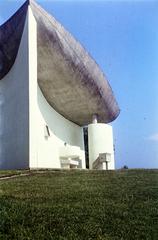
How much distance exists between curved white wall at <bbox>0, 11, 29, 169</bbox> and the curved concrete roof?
772mm

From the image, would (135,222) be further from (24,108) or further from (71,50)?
(71,50)

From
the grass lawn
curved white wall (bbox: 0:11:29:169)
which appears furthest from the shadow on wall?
the grass lawn

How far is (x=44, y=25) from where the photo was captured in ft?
62.9

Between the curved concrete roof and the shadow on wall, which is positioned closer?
the curved concrete roof

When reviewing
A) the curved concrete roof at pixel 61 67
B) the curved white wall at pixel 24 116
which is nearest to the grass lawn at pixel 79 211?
the curved white wall at pixel 24 116

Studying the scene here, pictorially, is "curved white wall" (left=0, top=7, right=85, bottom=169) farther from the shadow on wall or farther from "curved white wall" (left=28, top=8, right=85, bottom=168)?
the shadow on wall

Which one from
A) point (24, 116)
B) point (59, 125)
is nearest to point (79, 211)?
point (24, 116)

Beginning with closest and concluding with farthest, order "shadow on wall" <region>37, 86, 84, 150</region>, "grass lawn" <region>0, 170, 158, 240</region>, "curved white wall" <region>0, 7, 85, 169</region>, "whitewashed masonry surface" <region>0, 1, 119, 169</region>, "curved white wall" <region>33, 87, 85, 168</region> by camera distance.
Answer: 1. "grass lawn" <region>0, 170, 158, 240</region>
2. "curved white wall" <region>0, 7, 85, 169</region>
3. "whitewashed masonry surface" <region>0, 1, 119, 169</region>
4. "curved white wall" <region>33, 87, 85, 168</region>
5. "shadow on wall" <region>37, 86, 84, 150</region>

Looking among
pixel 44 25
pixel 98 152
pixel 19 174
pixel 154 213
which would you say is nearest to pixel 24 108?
pixel 44 25

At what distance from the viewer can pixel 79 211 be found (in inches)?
273

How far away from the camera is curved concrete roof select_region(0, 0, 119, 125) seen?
19469 millimetres

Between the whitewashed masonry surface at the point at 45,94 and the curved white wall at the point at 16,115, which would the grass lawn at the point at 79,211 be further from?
the whitewashed masonry surface at the point at 45,94

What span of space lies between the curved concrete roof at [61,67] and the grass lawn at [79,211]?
10.8 metres

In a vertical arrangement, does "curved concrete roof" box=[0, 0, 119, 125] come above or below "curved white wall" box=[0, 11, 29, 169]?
above
